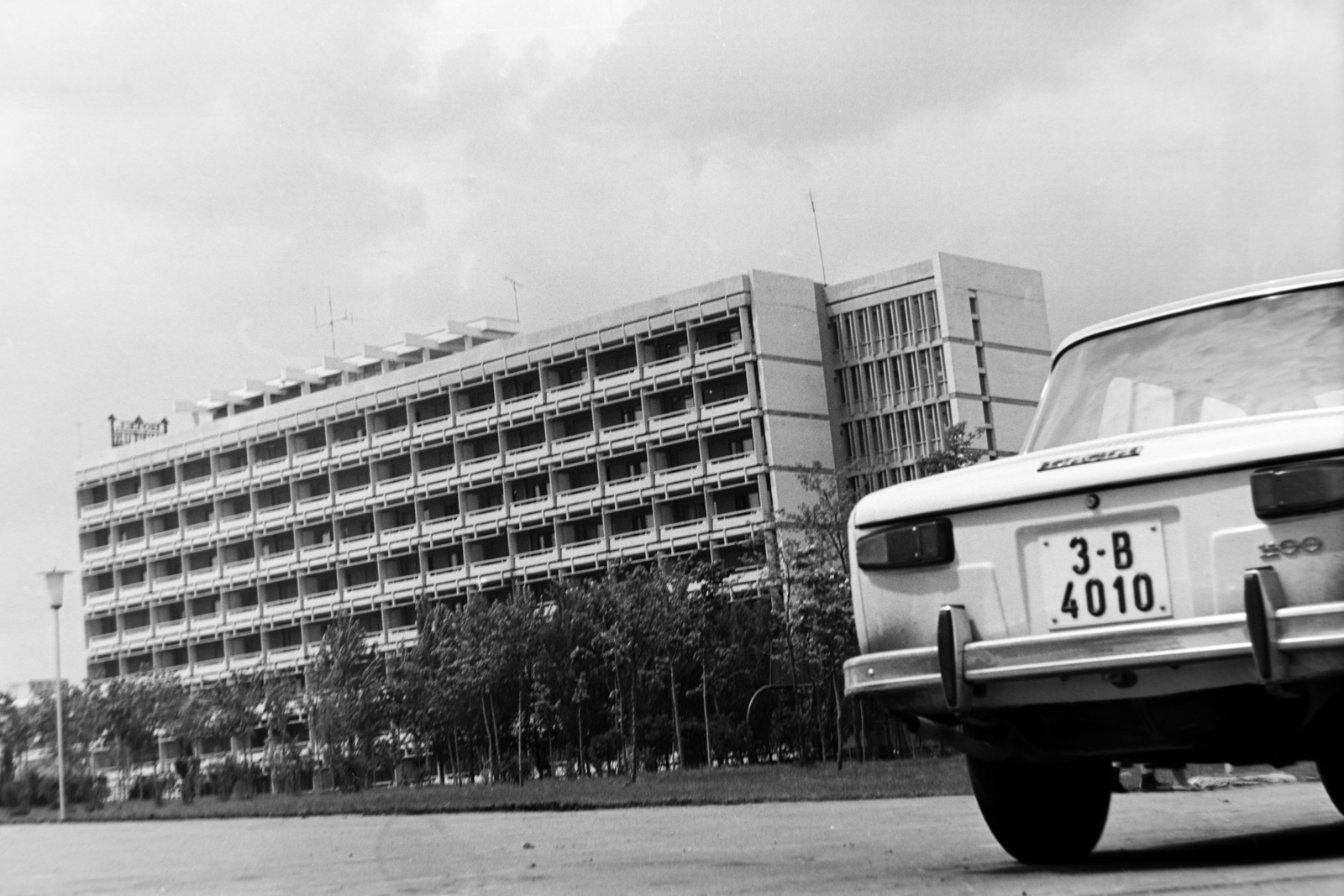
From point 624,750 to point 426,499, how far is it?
36.9 metres

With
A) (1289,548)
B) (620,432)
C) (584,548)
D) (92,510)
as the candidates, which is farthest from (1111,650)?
(92,510)

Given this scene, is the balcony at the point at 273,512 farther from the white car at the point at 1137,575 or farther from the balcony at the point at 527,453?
the white car at the point at 1137,575

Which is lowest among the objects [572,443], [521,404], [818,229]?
[572,443]

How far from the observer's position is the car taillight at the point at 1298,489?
5117 millimetres

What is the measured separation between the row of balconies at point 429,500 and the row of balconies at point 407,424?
1.39 meters

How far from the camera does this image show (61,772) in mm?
37219

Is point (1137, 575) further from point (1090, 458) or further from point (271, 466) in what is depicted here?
point (271, 466)

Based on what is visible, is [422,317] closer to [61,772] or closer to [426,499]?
[426,499]

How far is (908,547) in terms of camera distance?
6.06 metres

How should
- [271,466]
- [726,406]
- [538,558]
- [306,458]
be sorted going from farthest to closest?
[271,466]
[306,458]
[538,558]
[726,406]

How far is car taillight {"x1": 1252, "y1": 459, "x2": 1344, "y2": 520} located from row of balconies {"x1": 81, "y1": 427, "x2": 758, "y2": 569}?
66211mm

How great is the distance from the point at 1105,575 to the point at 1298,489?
0.68 m

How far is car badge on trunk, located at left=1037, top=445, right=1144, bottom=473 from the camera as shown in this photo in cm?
562

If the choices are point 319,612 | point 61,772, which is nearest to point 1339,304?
point 61,772
